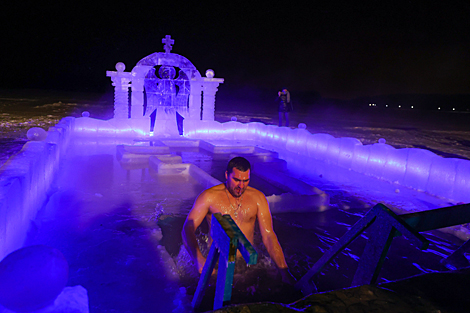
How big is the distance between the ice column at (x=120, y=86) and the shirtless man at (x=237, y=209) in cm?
969

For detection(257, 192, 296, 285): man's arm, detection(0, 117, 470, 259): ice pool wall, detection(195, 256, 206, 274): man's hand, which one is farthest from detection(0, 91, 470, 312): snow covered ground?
detection(0, 117, 470, 259): ice pool wall

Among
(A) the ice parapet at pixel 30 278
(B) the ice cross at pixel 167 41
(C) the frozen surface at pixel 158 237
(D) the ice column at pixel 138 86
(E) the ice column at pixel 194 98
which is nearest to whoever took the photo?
(A) the ice parapet at pixel 30 278

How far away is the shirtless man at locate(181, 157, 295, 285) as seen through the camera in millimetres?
2916

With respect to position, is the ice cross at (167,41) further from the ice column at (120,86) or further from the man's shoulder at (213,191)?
the man's shoulder at (213,191)

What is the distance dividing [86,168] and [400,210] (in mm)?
6468

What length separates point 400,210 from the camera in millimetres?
5328

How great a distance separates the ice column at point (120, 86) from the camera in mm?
11484

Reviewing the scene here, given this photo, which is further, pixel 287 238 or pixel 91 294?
pixel 287 238

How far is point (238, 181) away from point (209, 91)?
1014cm

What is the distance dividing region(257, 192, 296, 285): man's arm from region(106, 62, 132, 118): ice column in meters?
9.90

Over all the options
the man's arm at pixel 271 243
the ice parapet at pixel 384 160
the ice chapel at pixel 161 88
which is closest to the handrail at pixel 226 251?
the man's arm at pixel 271 243

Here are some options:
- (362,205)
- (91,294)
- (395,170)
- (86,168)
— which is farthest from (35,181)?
(395,170)

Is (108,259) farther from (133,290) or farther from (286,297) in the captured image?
(286,297)

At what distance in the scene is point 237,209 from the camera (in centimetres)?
317
